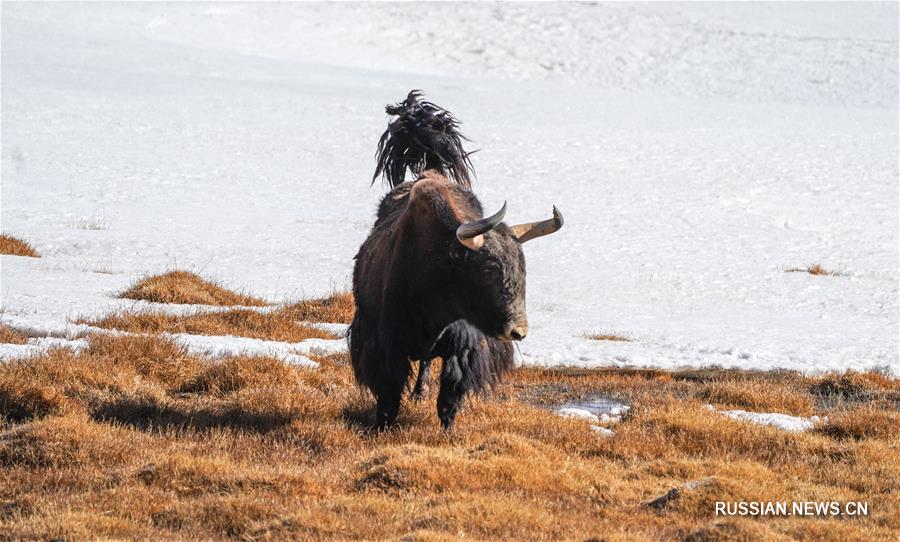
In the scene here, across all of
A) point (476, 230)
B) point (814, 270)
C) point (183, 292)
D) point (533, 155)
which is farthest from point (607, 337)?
point (533, 155)

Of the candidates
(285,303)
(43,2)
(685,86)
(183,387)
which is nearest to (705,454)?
(183,387)

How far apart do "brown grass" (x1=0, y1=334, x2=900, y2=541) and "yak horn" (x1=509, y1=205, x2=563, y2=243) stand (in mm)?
1442

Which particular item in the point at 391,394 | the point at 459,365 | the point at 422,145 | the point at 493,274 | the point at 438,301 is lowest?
the point at 391,394

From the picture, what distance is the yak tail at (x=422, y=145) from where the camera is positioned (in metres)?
10.7

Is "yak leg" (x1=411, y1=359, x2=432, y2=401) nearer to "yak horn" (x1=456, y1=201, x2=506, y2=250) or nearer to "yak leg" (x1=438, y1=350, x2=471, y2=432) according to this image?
"yak leg" (x1=438, y1=350, x2=471, y2=432)

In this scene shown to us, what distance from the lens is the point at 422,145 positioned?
10.7 meters

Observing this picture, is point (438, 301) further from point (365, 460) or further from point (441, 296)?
point (365, 460)

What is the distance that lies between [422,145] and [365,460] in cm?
447

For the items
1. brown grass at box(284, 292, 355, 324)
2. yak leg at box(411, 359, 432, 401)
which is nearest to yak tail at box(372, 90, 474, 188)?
yak leg at box(411, 359, 432, 401)

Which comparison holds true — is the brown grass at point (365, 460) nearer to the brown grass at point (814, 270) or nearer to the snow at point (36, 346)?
the snow at point (36, 346)

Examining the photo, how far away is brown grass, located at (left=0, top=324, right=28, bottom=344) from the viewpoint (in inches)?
402

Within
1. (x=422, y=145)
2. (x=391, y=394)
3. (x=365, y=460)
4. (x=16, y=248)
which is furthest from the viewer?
(x=16, y=248)

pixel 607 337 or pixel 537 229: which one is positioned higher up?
pixel 537 229

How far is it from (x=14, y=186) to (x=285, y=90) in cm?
1185
